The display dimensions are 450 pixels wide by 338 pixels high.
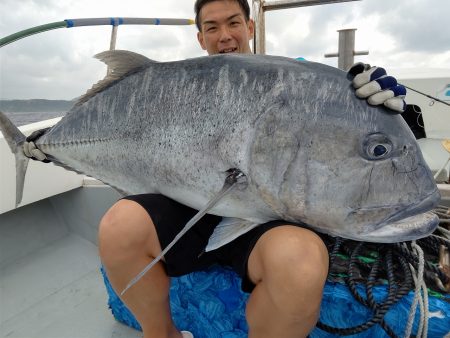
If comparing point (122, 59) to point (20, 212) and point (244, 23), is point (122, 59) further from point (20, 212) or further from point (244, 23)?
point (20, 212)

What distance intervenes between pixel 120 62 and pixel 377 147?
118 centimetres

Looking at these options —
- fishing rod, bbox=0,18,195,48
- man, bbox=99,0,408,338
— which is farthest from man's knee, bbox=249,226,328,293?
fishing rod, bbox=0,18,195,48

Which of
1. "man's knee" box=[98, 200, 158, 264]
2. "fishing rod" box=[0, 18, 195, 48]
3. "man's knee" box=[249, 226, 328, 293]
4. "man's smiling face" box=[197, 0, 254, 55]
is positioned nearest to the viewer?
"man's knee" box=[249, 226, 328, 293]

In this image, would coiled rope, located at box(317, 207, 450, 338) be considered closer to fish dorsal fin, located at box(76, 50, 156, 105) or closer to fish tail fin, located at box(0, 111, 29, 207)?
fish dorsal fin, located at box(76, 50, 156, 105)

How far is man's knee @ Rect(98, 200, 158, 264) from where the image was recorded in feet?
4.36

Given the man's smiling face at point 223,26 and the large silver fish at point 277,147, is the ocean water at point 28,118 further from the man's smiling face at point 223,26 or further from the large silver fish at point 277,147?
the large silver fish at point 277,147

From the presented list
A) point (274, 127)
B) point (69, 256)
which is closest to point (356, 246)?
point (274, 127)

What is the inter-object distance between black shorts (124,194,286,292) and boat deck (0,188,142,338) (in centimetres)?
84

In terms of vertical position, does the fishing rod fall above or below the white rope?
above

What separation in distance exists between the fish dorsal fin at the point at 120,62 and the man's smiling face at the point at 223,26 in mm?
585

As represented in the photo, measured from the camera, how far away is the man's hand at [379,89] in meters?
1.11

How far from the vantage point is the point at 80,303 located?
228 centimetres

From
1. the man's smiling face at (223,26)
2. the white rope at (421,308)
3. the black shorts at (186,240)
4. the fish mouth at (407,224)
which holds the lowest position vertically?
the white rope at (421,308)

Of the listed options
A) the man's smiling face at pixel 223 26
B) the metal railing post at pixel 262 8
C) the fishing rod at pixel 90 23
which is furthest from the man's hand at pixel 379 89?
the fishing rod at pixel 90 23
